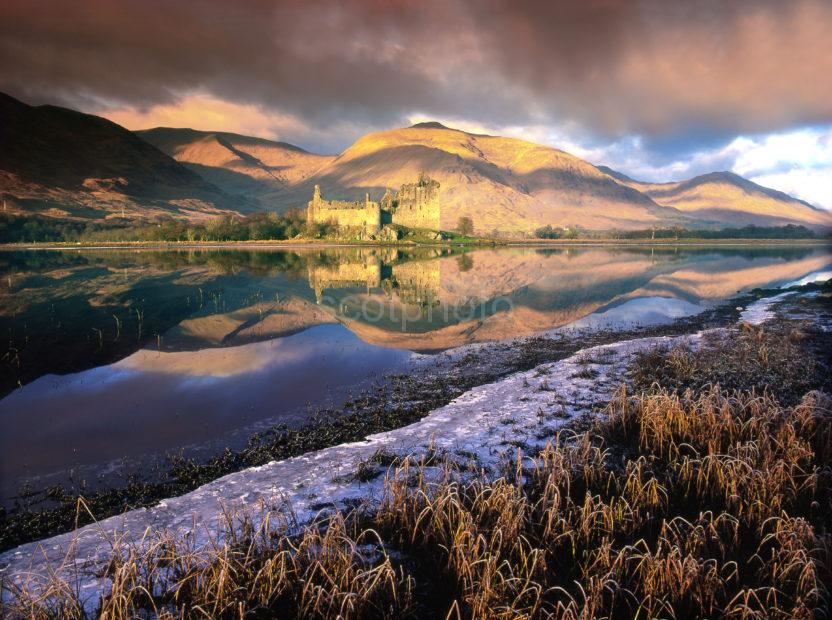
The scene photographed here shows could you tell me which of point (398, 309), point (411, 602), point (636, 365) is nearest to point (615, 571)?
point (411, 602)

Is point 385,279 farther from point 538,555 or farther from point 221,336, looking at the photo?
point 538,555

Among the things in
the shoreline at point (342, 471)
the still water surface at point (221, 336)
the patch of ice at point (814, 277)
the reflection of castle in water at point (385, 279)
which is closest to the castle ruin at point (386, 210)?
the reflection of castle in water at point (385, 279)

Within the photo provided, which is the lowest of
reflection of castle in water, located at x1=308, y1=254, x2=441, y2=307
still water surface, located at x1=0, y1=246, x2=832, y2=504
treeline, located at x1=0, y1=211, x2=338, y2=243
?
still water surface, located at x1=0, y1=246, x2=832, y2=504

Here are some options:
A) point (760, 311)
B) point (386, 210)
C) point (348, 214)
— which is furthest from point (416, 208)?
point (760, 311)

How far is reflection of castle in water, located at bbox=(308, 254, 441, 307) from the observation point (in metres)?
36.1

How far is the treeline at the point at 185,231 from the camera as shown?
367ft

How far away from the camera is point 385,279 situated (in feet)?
150

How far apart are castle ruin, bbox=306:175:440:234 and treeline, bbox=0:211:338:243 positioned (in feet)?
13.1

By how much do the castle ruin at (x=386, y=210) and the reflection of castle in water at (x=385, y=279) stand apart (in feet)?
174

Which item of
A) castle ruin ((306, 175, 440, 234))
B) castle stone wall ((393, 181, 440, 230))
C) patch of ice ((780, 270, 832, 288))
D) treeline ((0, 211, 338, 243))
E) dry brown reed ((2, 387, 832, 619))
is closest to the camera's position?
dry brown reed ((2, 387, 832, 619))

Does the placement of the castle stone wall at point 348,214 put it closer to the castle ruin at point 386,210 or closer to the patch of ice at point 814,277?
the castle ruin at point 386,210

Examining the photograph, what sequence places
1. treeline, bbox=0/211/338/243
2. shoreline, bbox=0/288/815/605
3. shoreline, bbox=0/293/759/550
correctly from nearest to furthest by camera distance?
1. shoreline, bbox=0/288/815/605
2. shoreline, bbox=0/293/759/550
3. treeline, bbox=0/211/338/243

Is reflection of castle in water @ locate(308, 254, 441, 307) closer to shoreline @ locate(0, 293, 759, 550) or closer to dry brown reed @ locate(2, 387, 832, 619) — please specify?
shoreline @ locate(0, 293, 759, 550)

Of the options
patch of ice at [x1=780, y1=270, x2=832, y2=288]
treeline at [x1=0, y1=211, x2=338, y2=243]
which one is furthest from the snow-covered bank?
treeline at [x1=0, y1=211, x2=338, y2=243]
